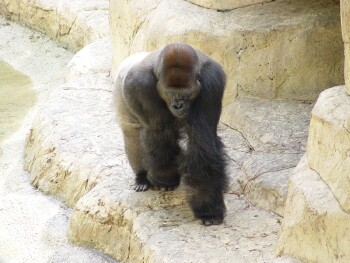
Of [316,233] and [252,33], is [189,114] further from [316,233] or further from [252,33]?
[252,33]

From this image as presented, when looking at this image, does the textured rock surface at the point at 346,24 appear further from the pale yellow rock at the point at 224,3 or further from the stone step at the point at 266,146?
the pale yellow rock at the point at 224,3

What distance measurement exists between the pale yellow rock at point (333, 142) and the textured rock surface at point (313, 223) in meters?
0.04

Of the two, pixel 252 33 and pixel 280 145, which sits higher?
pixel 252 33

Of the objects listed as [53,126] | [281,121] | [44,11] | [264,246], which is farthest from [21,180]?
[44,11]

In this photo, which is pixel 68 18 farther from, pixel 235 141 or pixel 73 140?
pixel 235 141

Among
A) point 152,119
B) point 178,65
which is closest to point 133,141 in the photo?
point 152,119

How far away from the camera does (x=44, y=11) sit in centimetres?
927

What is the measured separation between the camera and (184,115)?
4156 millimetres

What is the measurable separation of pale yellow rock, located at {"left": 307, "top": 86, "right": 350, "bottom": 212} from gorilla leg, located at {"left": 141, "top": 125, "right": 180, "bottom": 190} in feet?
2.96

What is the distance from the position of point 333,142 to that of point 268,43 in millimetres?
2045

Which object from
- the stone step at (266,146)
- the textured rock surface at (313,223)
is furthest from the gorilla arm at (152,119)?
the textured rock surface at (313,223)

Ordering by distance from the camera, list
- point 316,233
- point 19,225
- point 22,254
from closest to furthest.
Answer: point 316,233 < point 22,254 < point 19,225

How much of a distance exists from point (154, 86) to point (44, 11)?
5342 mm

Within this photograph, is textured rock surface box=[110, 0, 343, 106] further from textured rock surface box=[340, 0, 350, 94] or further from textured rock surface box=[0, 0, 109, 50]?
textured rock surface box=[0, 0, 109, 50]
